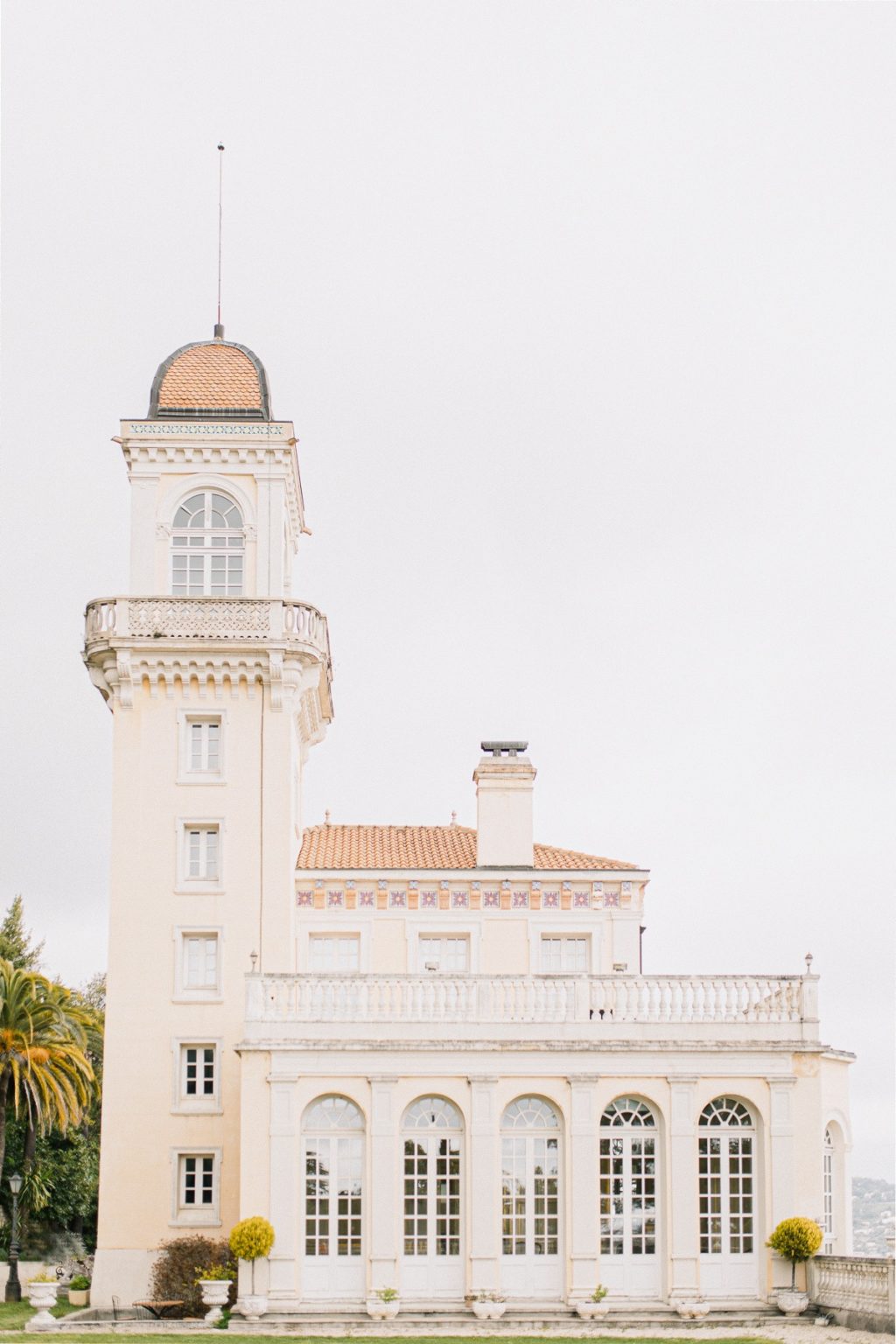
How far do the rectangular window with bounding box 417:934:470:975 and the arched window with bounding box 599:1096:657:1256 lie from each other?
8.45 m

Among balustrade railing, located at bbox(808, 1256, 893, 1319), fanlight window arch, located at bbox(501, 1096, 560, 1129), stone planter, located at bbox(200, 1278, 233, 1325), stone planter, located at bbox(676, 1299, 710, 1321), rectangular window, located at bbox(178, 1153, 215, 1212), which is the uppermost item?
fanlight window arch, located at bbox(501, 1096, 560, 1129)

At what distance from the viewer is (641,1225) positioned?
2983cm

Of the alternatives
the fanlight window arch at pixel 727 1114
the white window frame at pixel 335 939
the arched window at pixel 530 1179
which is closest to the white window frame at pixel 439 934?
the white window frame at pixel 335 939

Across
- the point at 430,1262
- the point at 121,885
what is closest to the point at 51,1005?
the point at 121,885

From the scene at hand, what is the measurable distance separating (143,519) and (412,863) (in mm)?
9633

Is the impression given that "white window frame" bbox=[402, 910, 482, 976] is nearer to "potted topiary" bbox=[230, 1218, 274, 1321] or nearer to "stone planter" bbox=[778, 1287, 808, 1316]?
"potted topiary" bbox=[230, 1218, 274, 1321]

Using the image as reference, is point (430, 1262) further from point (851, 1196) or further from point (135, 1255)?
point (851, 1196)

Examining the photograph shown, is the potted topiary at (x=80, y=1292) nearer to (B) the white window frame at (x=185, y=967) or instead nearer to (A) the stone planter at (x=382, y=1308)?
(B) the white window frame at (x=185, y=967)

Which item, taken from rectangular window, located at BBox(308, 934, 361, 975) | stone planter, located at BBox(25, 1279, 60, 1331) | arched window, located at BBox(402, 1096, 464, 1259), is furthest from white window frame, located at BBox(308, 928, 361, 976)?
stone planter, located at BBox(25, 1279, 60, 1331)

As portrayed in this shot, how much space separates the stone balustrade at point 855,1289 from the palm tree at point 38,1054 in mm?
17576

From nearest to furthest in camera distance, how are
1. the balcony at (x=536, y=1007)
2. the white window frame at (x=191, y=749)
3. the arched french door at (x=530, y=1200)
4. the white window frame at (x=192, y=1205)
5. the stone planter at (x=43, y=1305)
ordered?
the stone planter at (x=43, y=1305), the arched french door at (x=530, y=1200), the balcony at (x=536, y=1007), the white window frame at (x=192, y=1205), the white window frame at (x=191, y=749)

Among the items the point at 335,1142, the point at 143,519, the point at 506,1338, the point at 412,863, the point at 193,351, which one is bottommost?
the point at 506,1338

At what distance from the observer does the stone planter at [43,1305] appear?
27891 mm

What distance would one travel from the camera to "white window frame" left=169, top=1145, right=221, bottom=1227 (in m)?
32.5
